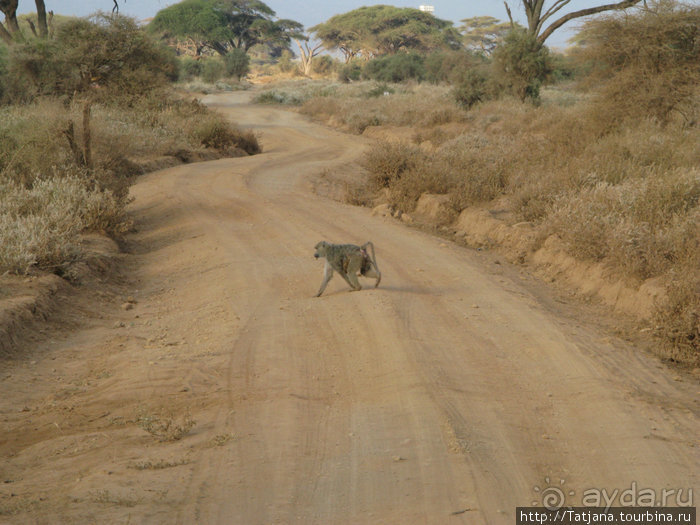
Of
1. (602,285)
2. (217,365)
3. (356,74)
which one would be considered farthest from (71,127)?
(356,74)

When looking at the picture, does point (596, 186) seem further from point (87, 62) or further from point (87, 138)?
point (87, 62)

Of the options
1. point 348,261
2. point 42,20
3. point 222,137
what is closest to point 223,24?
point 42,20

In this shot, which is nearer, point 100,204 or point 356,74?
point 100,204

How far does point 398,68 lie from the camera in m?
50.1

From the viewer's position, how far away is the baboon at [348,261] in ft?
24.0

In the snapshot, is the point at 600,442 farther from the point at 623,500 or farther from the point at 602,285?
the point at 602,285

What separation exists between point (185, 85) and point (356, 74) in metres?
16.2

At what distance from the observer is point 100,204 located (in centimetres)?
1085

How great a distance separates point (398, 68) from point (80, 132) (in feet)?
129

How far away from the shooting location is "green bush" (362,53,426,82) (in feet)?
162

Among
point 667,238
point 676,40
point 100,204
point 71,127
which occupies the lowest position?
point 667,238

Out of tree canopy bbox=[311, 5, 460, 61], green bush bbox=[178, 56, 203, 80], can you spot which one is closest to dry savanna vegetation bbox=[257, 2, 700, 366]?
green bush bbox=[178, 56, 203, 80]

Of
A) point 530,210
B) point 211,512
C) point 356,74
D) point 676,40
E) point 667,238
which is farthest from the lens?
point 356,74

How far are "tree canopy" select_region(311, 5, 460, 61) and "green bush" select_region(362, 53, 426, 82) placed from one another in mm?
11028
